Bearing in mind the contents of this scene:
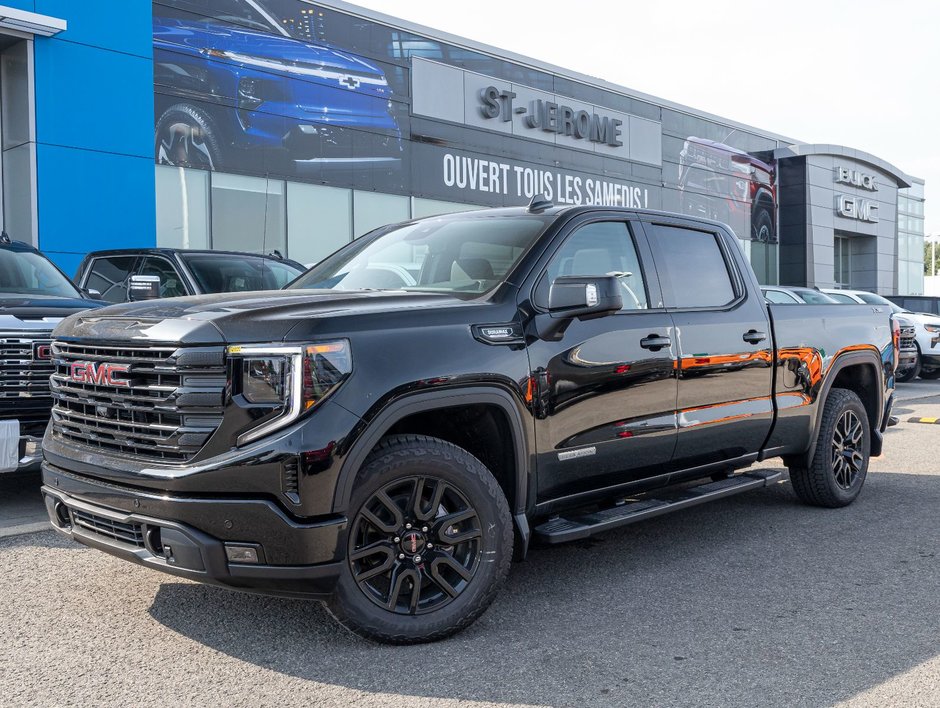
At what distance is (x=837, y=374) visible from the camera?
6461 millimetres

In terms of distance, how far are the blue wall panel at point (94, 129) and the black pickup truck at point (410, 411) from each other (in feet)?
39.5

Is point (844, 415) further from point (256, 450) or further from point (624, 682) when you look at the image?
point (256, 450)

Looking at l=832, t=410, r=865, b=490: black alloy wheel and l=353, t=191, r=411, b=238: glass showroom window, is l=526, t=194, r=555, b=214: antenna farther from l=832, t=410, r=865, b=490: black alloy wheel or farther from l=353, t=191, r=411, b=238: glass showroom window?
l=353, t=191, r=411, b=238: glass showroom window

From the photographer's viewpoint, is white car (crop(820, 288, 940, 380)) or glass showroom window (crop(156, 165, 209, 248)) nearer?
white car (crop(820, 288, 940, 380))

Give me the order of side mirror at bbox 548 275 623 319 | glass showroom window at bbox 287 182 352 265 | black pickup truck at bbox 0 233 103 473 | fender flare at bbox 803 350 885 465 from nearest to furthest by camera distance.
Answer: side mirror at bbox 548 275 623 319, black pickup truck at bbox 0 233 103 473, fender flare at bbox 803 350 885 465, glass showroom window at bbox 287 182 352 265

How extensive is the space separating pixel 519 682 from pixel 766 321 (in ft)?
10.3

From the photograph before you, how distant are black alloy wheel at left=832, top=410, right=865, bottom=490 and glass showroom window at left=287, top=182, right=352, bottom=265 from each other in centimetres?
→ 1464

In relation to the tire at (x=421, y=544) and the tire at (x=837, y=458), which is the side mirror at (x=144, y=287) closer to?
the tire at (x=421, y=544)

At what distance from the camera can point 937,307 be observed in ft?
63.4

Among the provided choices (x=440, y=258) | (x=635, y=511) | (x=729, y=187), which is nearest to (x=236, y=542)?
(x=440, y=258)

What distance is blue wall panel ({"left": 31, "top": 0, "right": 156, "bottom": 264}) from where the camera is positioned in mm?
15500

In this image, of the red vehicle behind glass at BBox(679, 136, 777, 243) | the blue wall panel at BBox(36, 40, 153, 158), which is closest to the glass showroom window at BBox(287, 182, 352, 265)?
the blue wall panel at BBox(36, 40, 153, 158)

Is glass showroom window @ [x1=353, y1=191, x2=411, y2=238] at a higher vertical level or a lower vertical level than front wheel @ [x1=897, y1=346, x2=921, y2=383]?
higher

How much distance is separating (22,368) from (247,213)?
13.3m
